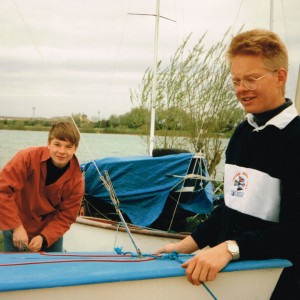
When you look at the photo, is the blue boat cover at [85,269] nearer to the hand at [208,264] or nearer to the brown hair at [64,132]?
the hand at [208,264]

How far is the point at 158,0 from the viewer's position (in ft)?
26.7

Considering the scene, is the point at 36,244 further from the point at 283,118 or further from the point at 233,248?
the point at 283,118

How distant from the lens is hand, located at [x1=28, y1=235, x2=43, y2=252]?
3.05 metres

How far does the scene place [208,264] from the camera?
4.79 feet

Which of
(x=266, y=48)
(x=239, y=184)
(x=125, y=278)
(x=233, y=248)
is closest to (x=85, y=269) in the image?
(x=125, y=278)

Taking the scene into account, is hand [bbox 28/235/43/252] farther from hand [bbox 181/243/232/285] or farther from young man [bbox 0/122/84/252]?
hand [bbox 181/243/232/285]

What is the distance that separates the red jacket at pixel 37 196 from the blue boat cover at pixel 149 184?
70.4 inches

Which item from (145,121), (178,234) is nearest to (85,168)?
(178,234)

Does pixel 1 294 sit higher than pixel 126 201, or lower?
higher

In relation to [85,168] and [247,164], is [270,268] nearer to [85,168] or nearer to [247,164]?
[247,164]

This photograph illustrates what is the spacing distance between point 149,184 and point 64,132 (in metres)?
2.15

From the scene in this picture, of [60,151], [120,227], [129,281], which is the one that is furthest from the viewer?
[120,227]

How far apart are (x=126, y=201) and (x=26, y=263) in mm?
3592

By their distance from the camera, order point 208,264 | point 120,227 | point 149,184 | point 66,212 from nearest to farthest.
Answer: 1. point 208,264
2. point 66,212
3. point 120,227
4. point 149,184
